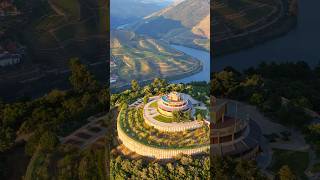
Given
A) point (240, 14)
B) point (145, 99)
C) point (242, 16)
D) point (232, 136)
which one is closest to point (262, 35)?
point (242, 16)

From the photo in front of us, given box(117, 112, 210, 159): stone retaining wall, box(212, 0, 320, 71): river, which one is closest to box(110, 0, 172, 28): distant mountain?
box(117, 112, 210, 159): stone retaining wall

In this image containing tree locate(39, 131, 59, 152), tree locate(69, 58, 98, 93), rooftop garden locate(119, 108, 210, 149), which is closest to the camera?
rooftop garden locate(119, 108, 210, 149)

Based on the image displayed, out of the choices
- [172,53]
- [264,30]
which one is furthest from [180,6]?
[264,30]

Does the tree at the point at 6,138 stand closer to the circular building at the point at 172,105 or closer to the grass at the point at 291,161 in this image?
the circular building at the point at 172,105

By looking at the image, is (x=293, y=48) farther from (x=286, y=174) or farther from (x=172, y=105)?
(x=286, y=174)

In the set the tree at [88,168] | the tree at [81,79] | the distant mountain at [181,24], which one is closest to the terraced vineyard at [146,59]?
the distant mountain at [181,24]

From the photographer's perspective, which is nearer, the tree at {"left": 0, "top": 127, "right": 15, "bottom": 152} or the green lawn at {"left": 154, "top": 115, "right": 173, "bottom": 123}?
the green lawn at {"left": 154, "top": 115, "right": 173, "bottom": 123}

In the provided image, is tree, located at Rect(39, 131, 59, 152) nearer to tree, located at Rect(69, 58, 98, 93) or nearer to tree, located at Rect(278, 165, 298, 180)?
tree, located at Rect(69, 58, 98, 93)
